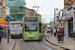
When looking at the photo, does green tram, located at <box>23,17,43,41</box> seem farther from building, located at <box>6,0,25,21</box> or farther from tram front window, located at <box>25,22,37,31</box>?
building, located at <box>6,0,25,21</box>

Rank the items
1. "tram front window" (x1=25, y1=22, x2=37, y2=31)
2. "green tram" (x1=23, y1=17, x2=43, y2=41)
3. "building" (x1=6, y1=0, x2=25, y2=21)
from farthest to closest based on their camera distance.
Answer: "building" (x1=6, y1=0, x2=25, y2=21), "tram front window" (x1=25, y1=22, x2=37, y2=31), "green tram" (x1=23, y1=17, x2=43, y2=41)

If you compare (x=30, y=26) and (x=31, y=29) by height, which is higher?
(x=30, y=26)

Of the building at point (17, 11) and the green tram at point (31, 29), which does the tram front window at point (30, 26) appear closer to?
the green tram at point (31, 29)

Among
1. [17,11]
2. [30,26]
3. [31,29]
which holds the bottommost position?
[31,29]

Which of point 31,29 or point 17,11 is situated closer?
point 31,29

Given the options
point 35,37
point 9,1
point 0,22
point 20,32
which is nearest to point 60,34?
point 35,37

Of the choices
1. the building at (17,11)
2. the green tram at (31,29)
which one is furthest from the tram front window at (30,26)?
the building at (17,11)

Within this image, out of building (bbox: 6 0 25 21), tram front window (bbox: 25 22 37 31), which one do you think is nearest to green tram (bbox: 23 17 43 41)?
tram front window (bbox: 25 22 37 31)

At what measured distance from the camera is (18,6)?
216 ft

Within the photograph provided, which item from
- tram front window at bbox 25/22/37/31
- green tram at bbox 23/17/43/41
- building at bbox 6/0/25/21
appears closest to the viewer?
green tram at bbox 23/17/43/41

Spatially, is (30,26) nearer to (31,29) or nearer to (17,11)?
(31,29)

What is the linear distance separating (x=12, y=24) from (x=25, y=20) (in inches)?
354

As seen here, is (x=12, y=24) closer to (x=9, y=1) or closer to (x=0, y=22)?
(x=0, y=22)

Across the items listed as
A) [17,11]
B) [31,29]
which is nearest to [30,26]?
[31,29]
